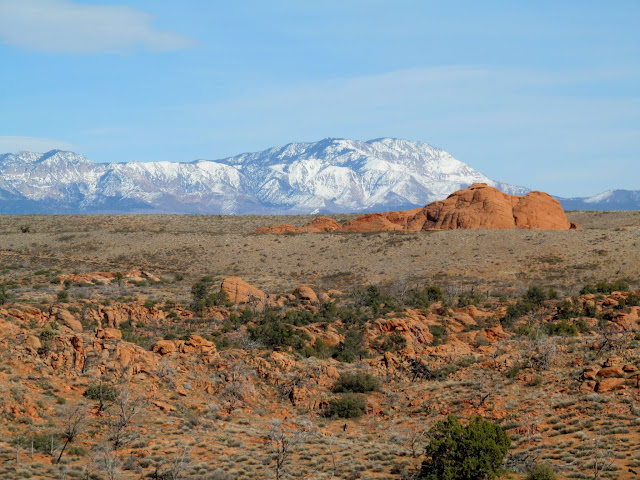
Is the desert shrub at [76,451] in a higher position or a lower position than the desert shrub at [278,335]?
lower

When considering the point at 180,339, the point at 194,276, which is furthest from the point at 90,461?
the point at 194,276

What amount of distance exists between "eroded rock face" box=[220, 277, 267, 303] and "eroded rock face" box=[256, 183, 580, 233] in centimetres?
3842

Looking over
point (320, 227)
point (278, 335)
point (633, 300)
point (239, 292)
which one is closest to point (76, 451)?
point (278, 335)

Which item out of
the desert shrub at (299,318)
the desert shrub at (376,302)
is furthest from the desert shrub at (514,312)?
the desert shrub at (299,318)

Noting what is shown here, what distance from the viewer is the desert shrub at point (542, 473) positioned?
19641mm

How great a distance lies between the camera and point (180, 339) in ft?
114

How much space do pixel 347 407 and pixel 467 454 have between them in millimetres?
8594

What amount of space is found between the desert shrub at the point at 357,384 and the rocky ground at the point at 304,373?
8.4 inches

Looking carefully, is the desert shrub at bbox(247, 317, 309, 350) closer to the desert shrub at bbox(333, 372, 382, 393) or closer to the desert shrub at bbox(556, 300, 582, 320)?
the desert shrub at bbox(333, 372, 382, 393)

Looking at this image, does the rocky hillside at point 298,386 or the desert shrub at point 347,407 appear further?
the desert shrub at point 347,407

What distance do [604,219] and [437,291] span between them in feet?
191

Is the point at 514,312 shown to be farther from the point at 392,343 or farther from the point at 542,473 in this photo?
the point at 542,473

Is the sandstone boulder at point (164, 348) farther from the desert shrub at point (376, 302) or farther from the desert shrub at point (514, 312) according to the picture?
the desert shrub at point (514, 312)

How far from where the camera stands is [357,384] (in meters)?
30.6
